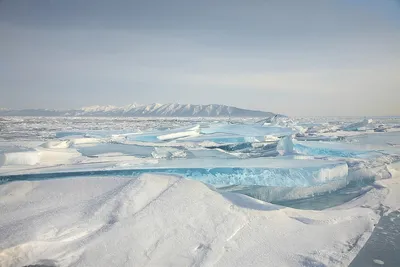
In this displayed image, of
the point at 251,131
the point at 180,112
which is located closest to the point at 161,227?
the point at 251,131

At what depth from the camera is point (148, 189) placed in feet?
10.9

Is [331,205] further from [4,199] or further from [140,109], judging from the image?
[140,109]

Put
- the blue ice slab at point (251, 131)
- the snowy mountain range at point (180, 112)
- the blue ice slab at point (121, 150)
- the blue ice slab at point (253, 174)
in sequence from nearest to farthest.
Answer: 1. the blue ice slab at point (253, 174)
2. the blue ice slab at point (121, 150)
3. the blue ice slab at point (251, 131)
4. the snowy mountain range at point (180, 112)

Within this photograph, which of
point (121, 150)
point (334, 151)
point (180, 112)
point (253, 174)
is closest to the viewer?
point (253, 174)

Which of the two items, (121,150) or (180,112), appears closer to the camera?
(121,150)

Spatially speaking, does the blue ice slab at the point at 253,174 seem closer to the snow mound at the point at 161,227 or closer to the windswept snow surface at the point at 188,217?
the windswept snow surface at the point at 188,217

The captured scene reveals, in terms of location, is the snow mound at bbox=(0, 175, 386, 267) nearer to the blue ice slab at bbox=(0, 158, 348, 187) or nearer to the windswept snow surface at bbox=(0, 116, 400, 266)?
the windswept snow surface at bbox=(0, 116, 400, 266)

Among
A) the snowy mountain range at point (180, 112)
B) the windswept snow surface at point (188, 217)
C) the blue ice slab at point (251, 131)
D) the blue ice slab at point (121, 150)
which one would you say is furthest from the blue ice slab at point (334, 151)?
the snowy mountain range at point (180, 112)

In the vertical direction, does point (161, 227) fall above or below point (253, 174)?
below

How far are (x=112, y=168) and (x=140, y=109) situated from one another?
11895cm

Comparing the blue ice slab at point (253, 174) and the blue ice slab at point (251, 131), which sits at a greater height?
the blue ice slab at point (253, 174)

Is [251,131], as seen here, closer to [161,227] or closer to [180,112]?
[161,227]

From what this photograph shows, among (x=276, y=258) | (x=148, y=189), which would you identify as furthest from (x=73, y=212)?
(x=276, y=258)

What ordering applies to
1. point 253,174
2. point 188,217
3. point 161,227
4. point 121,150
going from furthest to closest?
Answer: 1. point 121,150
2. point 253,174
3. point 188,217
4. point 161,227
